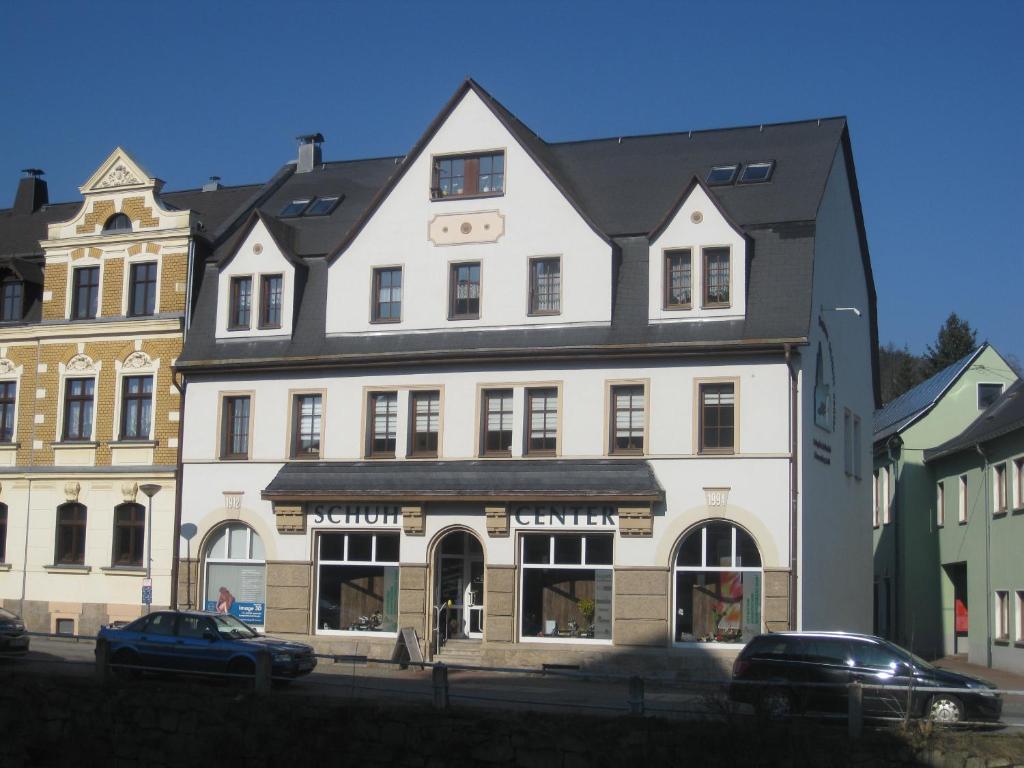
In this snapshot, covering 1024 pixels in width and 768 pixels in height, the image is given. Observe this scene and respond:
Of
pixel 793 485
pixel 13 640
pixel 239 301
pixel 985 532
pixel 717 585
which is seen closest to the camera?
pixel 13 640

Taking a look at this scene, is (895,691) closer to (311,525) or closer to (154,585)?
(311,525)

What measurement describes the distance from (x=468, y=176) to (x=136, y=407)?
1088 cm

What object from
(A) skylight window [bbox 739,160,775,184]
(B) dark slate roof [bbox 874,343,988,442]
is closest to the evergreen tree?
(B) dark slate roof [bbox 874,343,988,442]

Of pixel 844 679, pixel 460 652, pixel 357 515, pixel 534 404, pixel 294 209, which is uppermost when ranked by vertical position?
pixel 294 209

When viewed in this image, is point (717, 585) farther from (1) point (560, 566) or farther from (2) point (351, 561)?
(2) point (351, 561)

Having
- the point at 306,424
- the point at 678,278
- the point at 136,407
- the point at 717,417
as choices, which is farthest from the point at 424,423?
the point at 136,407

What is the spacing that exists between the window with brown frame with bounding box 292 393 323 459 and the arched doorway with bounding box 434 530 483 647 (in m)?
4.23

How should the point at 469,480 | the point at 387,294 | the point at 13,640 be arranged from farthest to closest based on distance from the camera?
1. the point at 387,294
2. the point at 469,480
3. the point at 13,640

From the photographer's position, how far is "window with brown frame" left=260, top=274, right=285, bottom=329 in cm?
3522

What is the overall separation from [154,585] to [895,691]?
73.7 feet

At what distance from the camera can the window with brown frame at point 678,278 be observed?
31547mm

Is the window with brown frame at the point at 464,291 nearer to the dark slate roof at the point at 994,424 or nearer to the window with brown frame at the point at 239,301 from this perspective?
the window with brown frame at the point at 239,301

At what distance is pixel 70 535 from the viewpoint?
37156 mm

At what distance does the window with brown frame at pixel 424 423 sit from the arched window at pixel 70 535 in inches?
396
